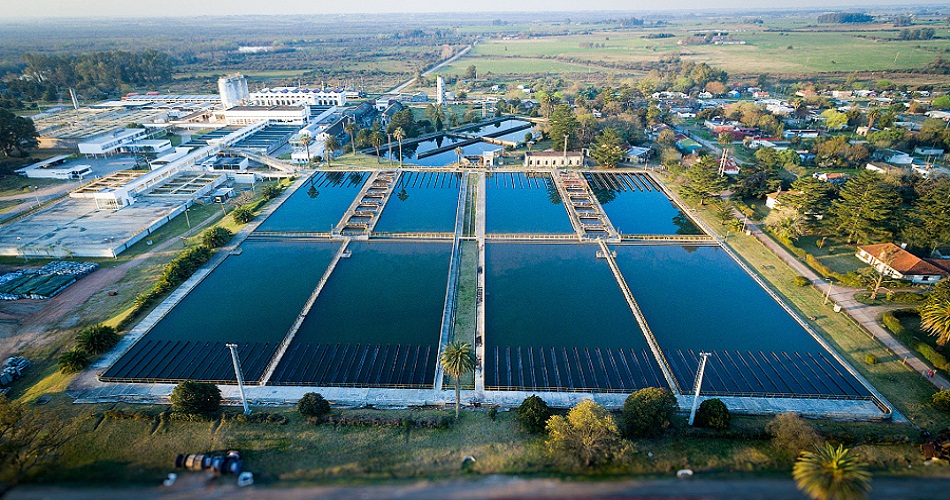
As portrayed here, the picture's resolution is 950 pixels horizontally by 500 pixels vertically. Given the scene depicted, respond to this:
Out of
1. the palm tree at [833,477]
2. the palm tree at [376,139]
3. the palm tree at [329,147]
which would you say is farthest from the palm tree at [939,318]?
the palm tree at [329,147]

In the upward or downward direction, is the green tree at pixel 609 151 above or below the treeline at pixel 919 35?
below

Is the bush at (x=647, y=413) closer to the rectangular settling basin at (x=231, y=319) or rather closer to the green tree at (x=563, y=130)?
the rectangular settling basin at (x=231, y=319)

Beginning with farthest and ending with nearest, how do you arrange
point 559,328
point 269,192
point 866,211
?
point 269,192 < point 866,211 < point 559,328

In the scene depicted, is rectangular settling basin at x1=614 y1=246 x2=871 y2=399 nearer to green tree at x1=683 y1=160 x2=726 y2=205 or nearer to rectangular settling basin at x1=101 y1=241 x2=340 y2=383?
green tree at x1=683 y1=160 x2=726 y2=205

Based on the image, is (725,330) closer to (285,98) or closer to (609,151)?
(609,151)

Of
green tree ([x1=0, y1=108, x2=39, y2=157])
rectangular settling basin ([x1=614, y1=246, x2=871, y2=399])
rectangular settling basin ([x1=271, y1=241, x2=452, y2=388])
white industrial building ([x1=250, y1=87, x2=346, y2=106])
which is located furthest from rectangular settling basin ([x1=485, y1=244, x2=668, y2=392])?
white industrial building ([x1=250, y1=87, x2=346, y2=106])

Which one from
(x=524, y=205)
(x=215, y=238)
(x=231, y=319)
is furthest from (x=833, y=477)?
(x=215, y=238)
